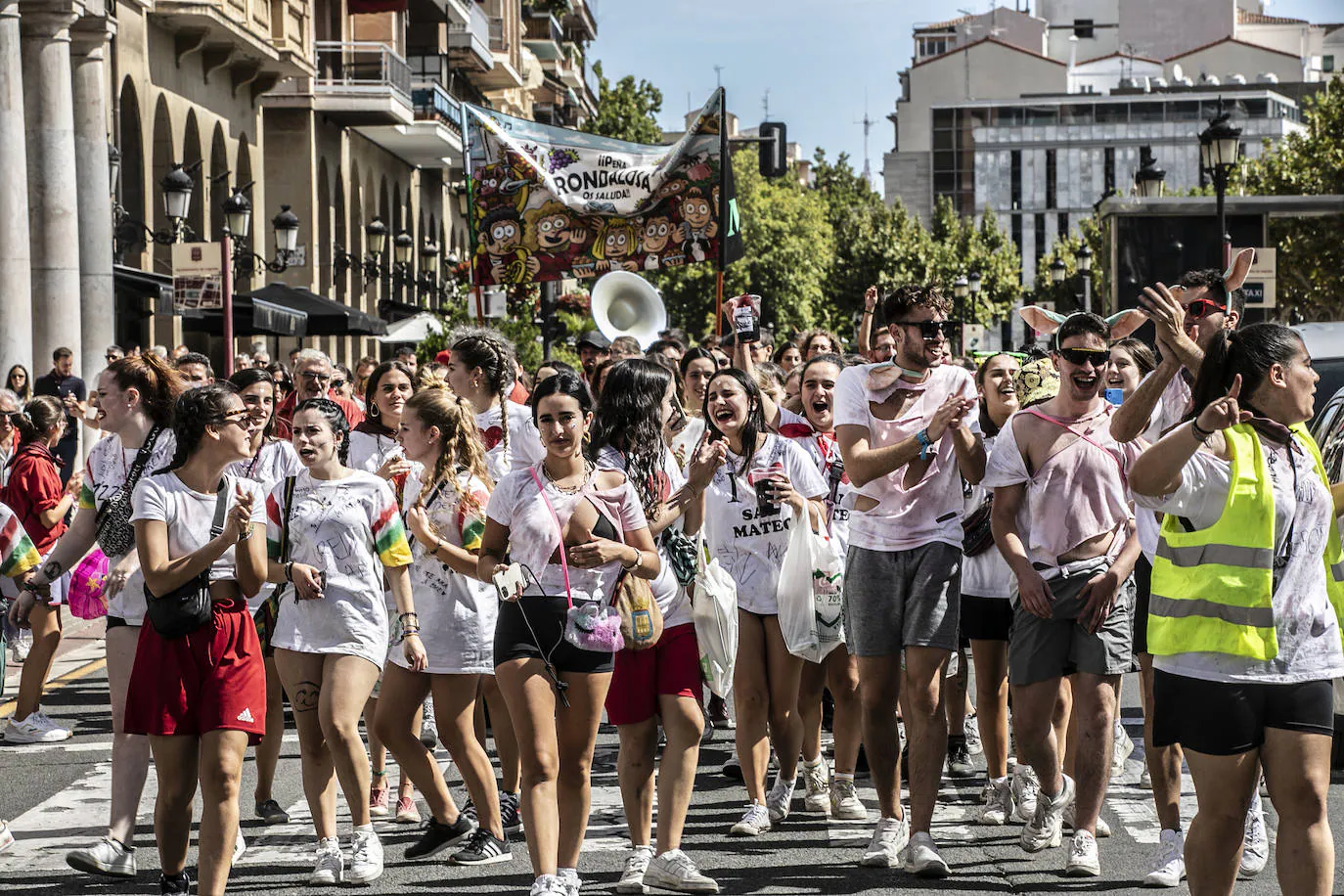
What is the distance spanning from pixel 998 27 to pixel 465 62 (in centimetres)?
9330

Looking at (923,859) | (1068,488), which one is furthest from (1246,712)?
(923,859)

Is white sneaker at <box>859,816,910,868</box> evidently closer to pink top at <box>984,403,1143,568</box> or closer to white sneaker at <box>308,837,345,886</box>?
pink top at <box>984,403,1143,568</box>

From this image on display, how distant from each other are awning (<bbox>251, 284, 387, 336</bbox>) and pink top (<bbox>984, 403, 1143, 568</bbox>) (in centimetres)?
1818

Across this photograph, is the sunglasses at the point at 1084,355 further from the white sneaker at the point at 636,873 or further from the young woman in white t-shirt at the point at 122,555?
the young woman in white t-shirt at the point at 122,555

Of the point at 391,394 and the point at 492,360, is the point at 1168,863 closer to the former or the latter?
the point at 492,360

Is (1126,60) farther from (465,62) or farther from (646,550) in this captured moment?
(646,550)

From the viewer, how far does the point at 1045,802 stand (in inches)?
285

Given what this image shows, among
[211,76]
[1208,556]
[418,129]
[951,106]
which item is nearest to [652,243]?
[1208,556]

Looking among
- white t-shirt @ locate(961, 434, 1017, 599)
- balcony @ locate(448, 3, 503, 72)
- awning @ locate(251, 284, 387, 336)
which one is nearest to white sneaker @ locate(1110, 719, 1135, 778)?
white t-shirt @ locate(961, 434, 1017, 599)

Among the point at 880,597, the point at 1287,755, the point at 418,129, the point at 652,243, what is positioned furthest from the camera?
the point at 418,129

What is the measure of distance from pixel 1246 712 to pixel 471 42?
150 feet

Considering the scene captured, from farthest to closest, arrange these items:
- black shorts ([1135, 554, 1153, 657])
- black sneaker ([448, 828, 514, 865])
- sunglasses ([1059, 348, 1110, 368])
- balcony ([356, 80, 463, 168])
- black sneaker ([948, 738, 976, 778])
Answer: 1. balcony ([356, 80, 463, 168])
2. black sneaker ([948, 738, 976, 778])
3. black shorts ([1135, 554, 1153, 657])
4. black sneaker ([448, 828, 514, 865])
5. sunglasses ([1059, 348, 1110, 368])

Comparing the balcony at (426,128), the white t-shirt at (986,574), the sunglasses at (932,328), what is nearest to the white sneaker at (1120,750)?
the white t-shirt at (986,574)

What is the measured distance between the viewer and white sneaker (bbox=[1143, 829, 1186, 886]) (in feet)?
21.8
